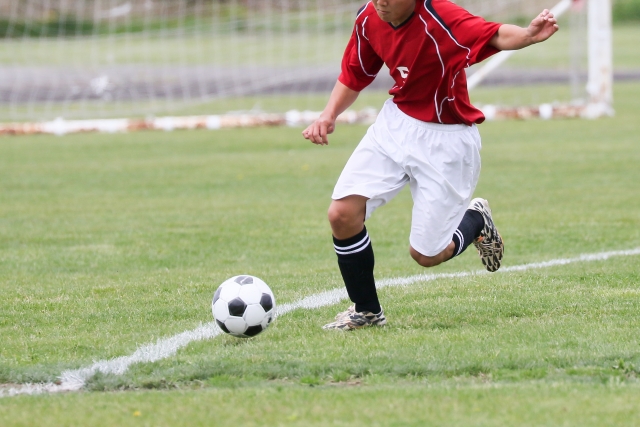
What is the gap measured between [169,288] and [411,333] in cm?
196

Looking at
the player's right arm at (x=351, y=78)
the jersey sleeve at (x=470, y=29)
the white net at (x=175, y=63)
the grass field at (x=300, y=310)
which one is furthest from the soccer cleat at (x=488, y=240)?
the white net at (x=175, y=63)

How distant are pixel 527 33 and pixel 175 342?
2.15 meters

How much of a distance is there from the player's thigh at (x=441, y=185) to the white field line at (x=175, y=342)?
2.90 feet

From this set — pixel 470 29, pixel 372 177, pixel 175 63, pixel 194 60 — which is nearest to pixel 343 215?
pixel 372 177

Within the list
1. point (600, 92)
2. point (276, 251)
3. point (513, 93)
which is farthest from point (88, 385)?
point (513, 93)

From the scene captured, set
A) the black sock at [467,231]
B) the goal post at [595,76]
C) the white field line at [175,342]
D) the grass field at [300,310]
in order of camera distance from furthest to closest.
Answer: the goal post at [595,76] → the black sock at [467,231] → the white field line at [175,342] → the grass field at [300,310]

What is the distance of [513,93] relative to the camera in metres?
24.2

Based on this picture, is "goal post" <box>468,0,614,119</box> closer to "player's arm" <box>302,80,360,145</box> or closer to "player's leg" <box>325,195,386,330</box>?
"player's arm" <box>302,80,360,145</box>

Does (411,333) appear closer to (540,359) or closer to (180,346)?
(540,359)

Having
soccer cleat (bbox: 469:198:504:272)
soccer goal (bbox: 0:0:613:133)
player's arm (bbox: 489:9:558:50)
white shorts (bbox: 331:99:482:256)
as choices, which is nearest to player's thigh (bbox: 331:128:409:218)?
white shorts (bbox: 331:99:482:256)

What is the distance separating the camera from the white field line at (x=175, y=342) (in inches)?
162

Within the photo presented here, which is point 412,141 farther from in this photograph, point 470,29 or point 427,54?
point 470,29

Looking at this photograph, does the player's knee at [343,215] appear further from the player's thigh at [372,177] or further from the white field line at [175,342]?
the white field line at [175,342]

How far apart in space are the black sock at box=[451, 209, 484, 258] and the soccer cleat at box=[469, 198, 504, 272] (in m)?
0.06
